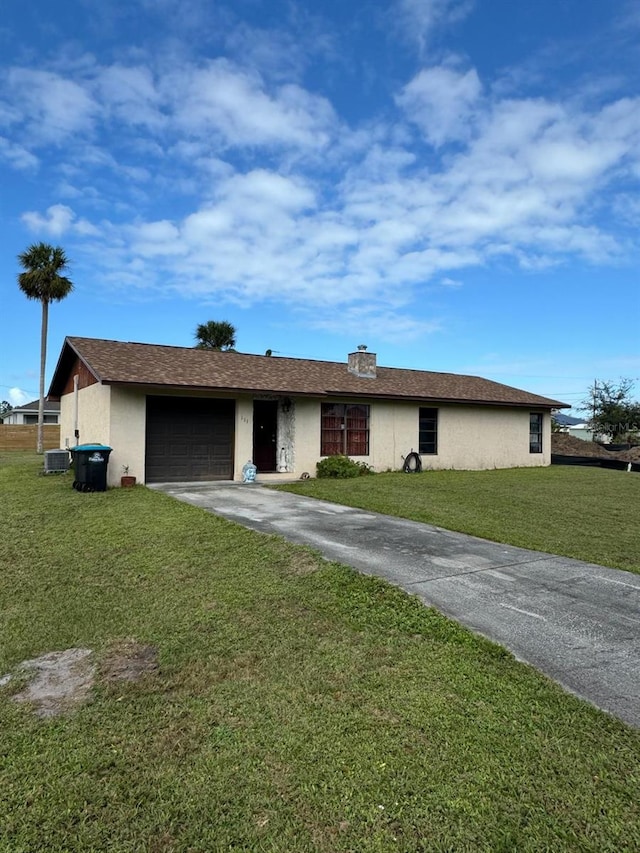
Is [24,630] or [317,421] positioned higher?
[317,421]

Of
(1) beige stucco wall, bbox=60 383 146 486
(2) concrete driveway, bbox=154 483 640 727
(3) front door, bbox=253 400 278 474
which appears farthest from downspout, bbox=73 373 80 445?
(2) concrete driveway, bbox=154 483 640 727

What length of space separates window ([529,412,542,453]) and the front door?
34.8 feet

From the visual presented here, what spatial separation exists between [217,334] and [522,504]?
24.0m

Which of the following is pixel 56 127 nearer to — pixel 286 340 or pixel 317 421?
pixel 317 421

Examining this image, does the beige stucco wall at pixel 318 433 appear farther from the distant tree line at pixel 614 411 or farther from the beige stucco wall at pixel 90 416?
the distant tree line at pixel 614 411

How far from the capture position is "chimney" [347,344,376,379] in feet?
59.1

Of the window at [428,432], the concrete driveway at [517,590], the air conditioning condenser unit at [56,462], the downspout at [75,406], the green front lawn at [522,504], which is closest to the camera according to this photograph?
the concrete driveway at [517,590]

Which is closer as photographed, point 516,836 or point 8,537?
point 516,836

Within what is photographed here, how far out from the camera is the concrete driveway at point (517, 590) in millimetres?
3477

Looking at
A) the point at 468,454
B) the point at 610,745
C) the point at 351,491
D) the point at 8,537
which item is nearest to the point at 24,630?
the point at 8,537

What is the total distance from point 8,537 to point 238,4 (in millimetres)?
11218

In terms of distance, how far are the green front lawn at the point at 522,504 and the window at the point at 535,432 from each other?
123 inches

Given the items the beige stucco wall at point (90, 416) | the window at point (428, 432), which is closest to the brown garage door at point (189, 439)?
the beige stucco wall at point (90, 416)

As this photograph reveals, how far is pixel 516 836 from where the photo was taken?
209 centimetres
